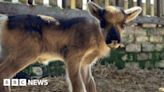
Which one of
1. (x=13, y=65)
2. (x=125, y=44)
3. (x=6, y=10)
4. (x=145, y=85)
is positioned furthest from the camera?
(x=125, y=44)

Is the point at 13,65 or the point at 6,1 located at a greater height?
the point at 6,1

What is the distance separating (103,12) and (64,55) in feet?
1.12

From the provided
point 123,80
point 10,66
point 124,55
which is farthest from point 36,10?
point 124,55

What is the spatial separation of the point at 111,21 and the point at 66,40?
0.29 meters

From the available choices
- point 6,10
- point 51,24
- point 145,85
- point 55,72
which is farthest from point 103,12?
point 145,85

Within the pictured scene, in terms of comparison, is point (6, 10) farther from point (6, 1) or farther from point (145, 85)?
point (145, 85)

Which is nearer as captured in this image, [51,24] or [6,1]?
[51,24]

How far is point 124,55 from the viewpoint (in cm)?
457

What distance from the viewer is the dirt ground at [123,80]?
342cm

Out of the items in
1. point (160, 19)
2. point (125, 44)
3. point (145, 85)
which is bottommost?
point (145, 85)

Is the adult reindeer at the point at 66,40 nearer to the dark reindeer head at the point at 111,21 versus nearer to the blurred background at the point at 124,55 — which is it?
the dark reindeer head at the point at 111,21

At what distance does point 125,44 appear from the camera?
4.56 m

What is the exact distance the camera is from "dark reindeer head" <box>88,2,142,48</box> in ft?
7.12

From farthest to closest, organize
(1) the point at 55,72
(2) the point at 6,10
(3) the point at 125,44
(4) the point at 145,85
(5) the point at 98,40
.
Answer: (3) the point at 125,44 → (4) the point at 145,85 → (1) the point at 55,72 → (2) the point at 6,10 → (5) the point at 98,40
